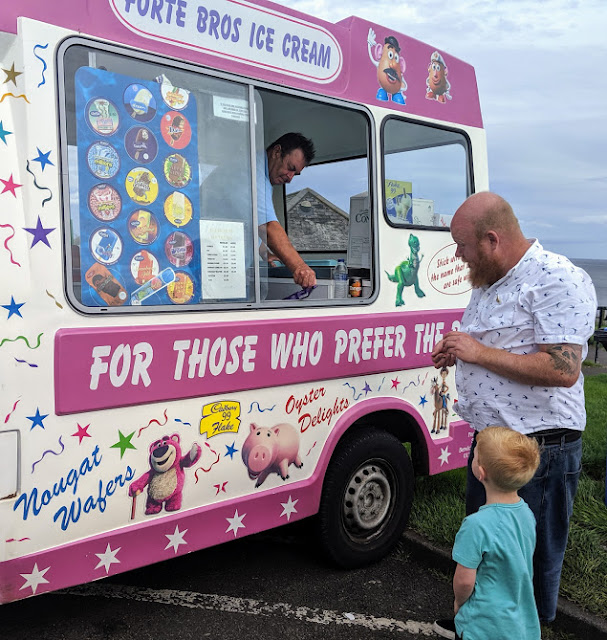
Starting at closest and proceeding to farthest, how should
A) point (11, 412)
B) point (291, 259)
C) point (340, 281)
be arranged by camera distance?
point (11, 412) < point (291, 259) < point (340, 281)

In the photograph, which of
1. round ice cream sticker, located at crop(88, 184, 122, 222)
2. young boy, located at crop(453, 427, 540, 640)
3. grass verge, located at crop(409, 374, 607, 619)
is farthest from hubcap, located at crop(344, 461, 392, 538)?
round ice cream sticker, located at crop(88, 184, 122, 222)

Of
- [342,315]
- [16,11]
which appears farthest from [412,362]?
[16,11]

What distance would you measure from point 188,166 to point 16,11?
87 cm

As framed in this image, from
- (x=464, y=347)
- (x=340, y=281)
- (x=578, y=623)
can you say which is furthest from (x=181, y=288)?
(x=578, y=623)

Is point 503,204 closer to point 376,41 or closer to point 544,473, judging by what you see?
point 544,473

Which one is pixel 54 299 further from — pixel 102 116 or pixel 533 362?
pixel 533 362

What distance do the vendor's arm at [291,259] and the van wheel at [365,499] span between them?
0.90 metres

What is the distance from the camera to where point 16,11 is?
2416 millimetres

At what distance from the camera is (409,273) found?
153 inches

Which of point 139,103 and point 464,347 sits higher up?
point 139,103

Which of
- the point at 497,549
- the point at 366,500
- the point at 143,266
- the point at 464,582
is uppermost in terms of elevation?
the point at 143,266

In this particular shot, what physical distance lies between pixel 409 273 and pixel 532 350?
4.47ft

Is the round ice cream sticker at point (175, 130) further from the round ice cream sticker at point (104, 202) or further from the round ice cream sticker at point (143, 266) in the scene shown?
the round ice cream sticker at point (143, 266)

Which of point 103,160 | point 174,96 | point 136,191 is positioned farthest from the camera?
point 174,96
